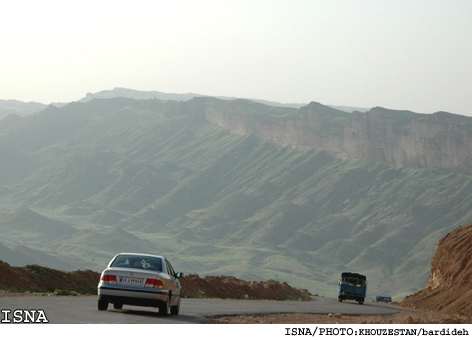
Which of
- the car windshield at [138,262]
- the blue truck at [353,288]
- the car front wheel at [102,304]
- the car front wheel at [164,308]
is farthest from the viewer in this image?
the blue truck at [353,288]

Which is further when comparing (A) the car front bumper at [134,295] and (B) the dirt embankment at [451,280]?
(B) the dirt embankment at [451,280]

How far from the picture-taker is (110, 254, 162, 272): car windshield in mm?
18969

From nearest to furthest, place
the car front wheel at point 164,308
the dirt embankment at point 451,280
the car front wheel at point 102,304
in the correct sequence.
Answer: the car front wheel at point 164,308
the car front wheel at point 102,304
the dirt embankment at point 451,280

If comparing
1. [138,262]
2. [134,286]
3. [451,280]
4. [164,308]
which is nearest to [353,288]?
[451,280]

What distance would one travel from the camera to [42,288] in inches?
1280

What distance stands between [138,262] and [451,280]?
38.8 m

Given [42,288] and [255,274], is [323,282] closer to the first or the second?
[255,274]

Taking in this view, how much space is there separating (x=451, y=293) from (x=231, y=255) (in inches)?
5673

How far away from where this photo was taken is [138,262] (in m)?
19.1

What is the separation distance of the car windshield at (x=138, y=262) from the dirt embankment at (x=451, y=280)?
24.7m

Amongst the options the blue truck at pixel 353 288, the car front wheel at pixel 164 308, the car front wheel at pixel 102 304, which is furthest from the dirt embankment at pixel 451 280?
the car front wheel at pixel 102 304

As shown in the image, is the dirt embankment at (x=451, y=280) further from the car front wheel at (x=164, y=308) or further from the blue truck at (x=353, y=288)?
the car front wheel at (x=164, y=308)

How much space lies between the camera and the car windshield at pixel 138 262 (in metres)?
19.0
